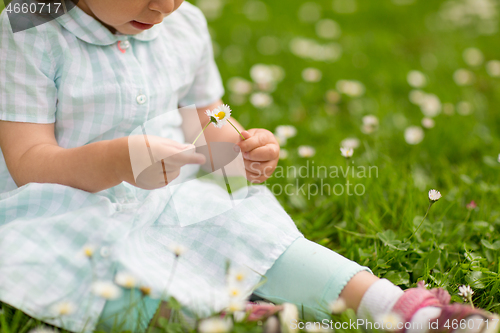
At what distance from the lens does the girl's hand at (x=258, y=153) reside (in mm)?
1023

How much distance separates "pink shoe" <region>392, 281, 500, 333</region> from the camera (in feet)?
2.52

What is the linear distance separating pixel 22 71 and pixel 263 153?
54cm

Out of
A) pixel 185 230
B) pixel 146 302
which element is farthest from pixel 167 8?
pixel 146 302

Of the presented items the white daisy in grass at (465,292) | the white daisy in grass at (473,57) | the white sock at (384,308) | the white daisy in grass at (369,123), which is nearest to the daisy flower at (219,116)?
the white sock at (384,308)

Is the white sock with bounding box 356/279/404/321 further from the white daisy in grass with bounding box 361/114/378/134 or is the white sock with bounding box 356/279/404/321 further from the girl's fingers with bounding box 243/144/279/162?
the white daisy in grass with bounding box 361/114/378/134

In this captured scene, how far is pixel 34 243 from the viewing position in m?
0.84

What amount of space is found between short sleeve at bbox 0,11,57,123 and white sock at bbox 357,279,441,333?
78cm

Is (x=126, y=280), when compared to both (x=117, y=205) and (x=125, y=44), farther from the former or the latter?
(x=125, y=44)

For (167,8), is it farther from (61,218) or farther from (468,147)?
(468,147)

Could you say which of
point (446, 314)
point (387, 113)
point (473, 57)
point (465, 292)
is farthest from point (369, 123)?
point (473, 57)

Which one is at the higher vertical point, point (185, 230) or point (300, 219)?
point (185, 230)

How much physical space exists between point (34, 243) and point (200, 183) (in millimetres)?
432

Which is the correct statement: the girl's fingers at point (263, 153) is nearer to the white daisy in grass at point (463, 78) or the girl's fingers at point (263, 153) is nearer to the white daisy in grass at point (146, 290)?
the white daisy in grass at point (146, 290)

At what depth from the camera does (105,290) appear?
0.79 metres
